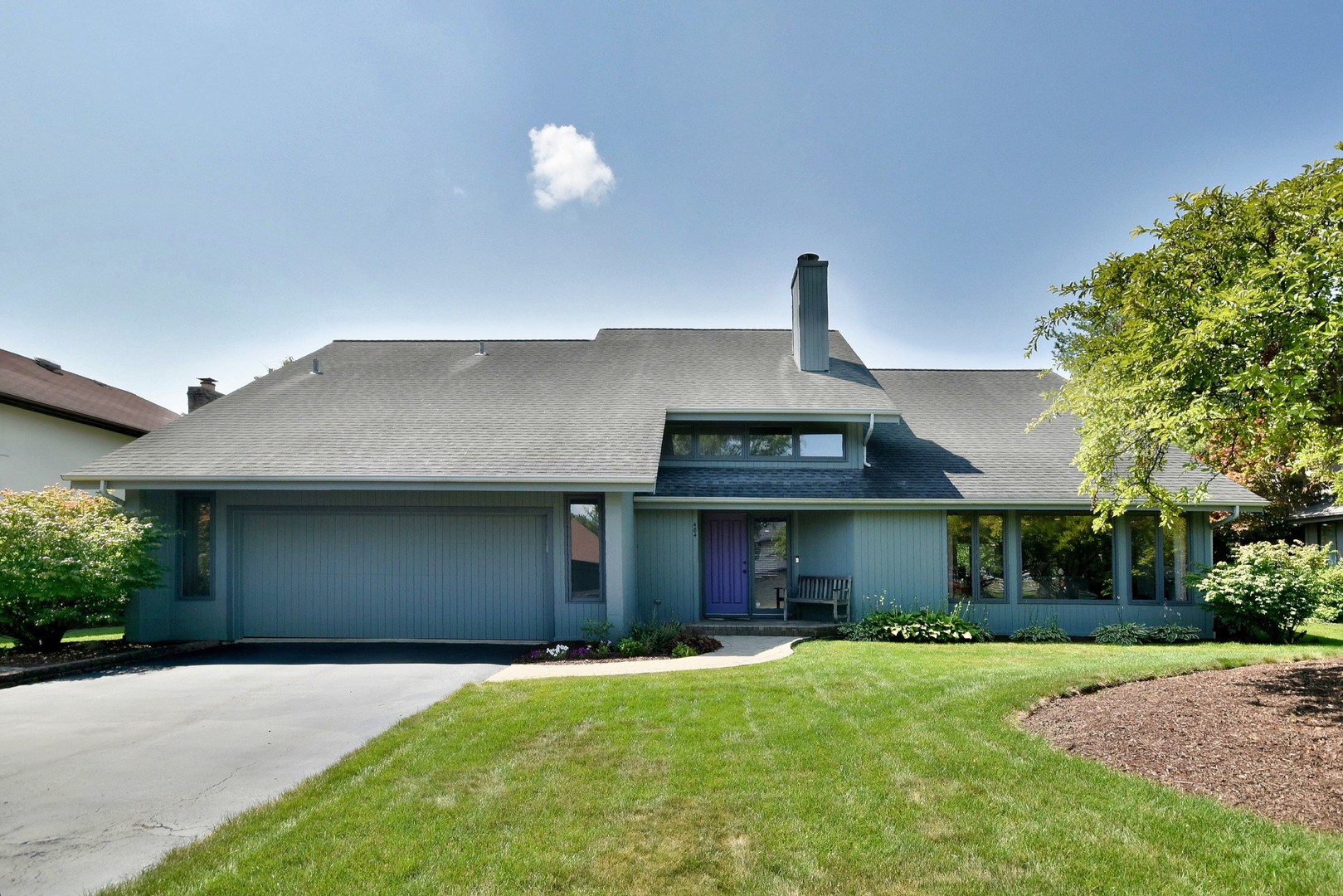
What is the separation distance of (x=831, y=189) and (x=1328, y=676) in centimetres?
1164

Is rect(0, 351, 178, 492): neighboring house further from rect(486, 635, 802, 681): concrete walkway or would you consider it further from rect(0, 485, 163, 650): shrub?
rect(486, 635, 802, 681): concrete walkway

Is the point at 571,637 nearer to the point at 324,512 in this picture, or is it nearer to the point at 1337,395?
the point at 324,512

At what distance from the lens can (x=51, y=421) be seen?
654 inches

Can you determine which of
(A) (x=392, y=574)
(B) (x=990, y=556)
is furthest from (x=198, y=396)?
(B) (x=990, y=556)

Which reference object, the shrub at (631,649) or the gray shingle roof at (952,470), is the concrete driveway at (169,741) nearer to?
the shrub at (631,649)

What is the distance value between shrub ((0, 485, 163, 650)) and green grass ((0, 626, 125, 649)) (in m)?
1.59

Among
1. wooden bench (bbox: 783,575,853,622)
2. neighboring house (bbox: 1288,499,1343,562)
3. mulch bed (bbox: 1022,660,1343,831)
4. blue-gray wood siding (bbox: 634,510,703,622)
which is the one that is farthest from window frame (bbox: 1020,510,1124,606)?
neighboring house (bbox: 1288,499,1343,562)

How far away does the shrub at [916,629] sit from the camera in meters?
11.4

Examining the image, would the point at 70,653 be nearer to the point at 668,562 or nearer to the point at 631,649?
the point at 631,649

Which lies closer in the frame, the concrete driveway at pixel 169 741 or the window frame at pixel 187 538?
the concrete driveway at pixel 169 741

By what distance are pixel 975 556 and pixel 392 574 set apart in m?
10.6

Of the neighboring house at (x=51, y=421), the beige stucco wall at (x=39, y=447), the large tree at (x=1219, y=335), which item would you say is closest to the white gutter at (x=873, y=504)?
the large tree at (x=1219, y=335)

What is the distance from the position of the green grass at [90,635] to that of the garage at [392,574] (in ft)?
9.77

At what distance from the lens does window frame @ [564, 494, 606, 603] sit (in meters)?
10.8
